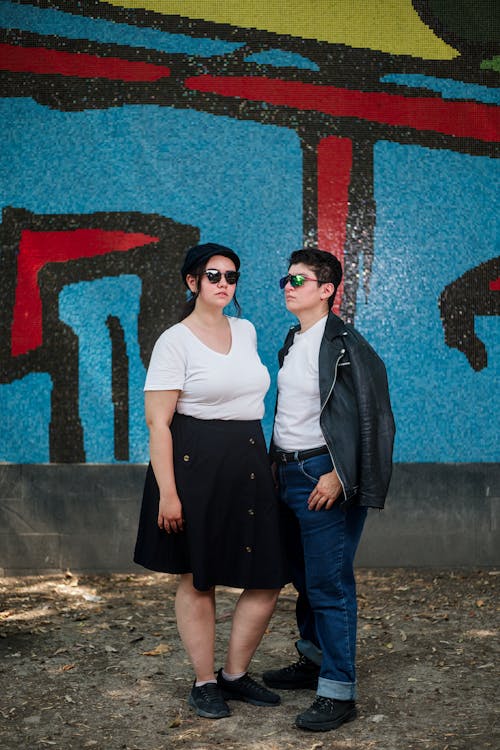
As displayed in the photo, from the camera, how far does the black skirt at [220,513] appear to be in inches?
125

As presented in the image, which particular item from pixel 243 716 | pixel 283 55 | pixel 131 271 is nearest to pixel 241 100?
pixel 283 55

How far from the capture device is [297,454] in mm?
3236

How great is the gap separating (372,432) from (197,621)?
3.36 feet

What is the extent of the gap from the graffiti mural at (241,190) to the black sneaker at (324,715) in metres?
2.55

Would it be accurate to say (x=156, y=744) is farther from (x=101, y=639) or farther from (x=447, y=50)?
(x=447, y=50)

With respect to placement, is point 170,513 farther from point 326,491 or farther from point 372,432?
point 372,432

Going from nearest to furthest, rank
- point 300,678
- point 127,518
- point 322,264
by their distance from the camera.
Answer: point 322,264
point 300,678
point 127,518

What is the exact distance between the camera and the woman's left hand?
3.11m

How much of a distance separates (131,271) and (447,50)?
8.45 feet

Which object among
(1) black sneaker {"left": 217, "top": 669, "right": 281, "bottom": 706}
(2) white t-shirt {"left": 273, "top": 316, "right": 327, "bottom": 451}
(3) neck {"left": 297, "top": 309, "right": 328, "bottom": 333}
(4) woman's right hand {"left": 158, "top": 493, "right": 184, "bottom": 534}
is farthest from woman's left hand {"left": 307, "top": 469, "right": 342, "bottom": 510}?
(1) black sneaker {"left": 217, "top": 669, "right": 281, "bottom": 706}

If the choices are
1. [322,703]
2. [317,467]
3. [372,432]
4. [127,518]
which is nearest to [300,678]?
[322,703]

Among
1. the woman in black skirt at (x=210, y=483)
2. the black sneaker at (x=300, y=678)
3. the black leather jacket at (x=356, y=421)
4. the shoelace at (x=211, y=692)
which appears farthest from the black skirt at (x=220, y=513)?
the black sneaker at (x=300, y=678)

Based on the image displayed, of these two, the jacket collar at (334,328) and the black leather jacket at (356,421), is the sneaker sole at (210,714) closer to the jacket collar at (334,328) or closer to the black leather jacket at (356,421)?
the black leather jacket at (356,421)

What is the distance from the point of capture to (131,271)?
5.51 metres
